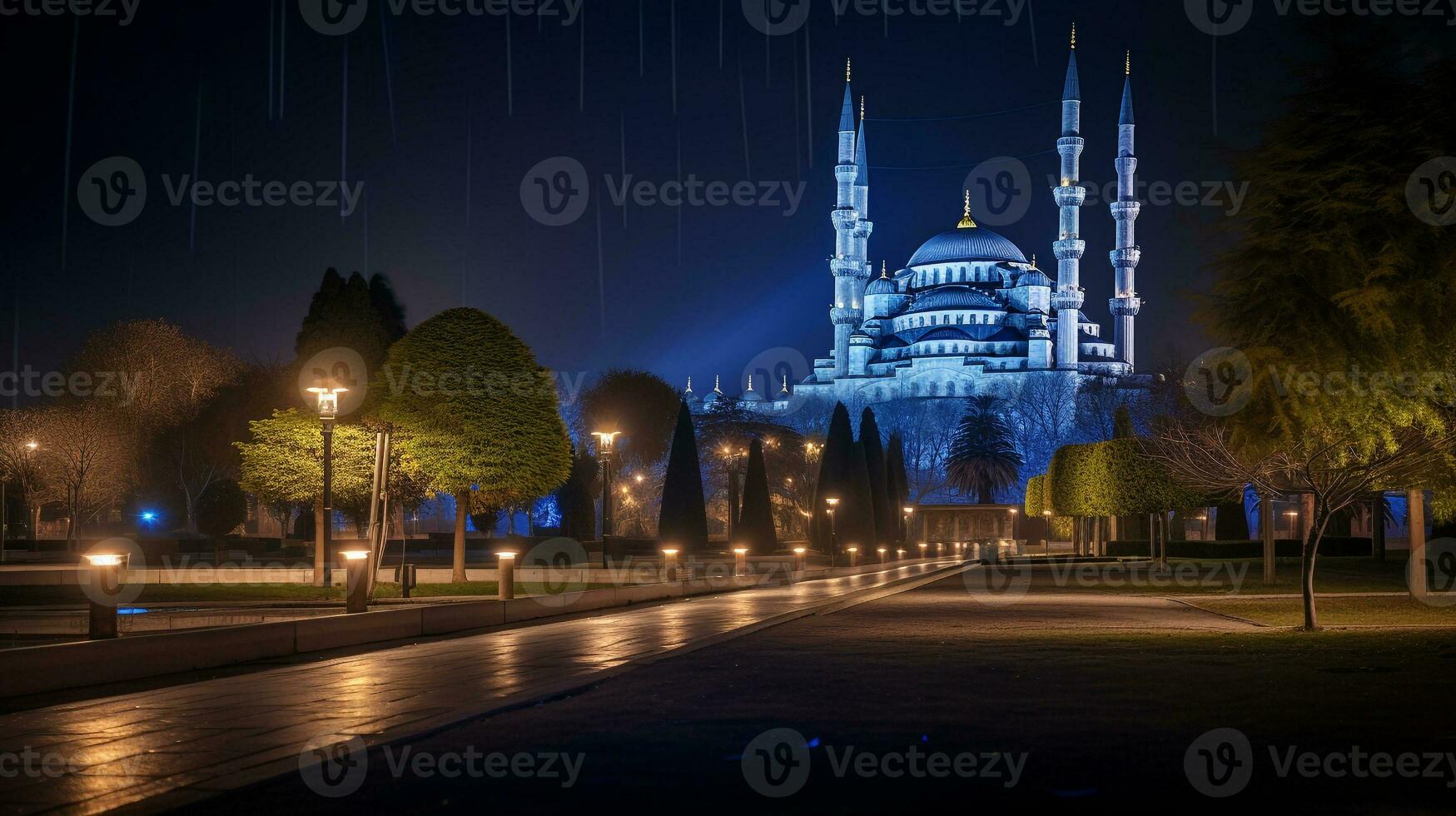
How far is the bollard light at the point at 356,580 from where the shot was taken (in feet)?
54.7

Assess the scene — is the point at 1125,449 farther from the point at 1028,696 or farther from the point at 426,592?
the point at 1028,696

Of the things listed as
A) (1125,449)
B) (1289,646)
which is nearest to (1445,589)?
(1289,646)

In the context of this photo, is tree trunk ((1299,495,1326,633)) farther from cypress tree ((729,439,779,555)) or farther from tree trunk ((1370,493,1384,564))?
cypress tree ((729,439,779,555))

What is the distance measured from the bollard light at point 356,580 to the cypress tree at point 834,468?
120 ft

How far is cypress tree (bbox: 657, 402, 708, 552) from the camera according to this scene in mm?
47875

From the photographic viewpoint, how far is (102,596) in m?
11.6

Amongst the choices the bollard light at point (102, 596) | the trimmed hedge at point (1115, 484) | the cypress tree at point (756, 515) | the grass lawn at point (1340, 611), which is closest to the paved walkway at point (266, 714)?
the bollard light at point (102, 596)

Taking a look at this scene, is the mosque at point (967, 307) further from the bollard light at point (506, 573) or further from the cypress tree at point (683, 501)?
the bollard light at point (506, 573)

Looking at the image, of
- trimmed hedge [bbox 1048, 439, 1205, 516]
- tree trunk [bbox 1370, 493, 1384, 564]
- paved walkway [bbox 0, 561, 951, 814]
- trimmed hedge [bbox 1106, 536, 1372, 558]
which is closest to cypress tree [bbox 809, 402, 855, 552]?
trimmed hedge [bbox 1048, 439, 1205, 516]

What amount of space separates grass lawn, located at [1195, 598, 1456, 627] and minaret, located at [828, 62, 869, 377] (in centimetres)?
10980

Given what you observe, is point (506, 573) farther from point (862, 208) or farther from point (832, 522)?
point (862, 208)

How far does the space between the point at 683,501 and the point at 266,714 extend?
39.4m

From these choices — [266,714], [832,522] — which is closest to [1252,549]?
[832,522]

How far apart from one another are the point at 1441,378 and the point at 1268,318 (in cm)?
242
